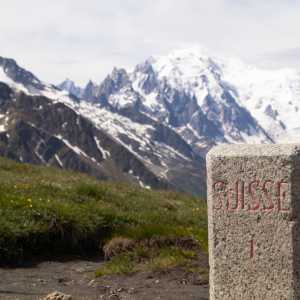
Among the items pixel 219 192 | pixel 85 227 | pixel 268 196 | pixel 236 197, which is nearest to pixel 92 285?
pixel 85 227

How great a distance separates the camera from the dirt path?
1160 cm

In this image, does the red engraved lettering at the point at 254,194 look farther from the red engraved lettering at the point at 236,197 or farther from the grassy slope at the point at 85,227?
the grassy slope at the point at 85,227

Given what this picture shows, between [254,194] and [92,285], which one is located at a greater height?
[254,194]

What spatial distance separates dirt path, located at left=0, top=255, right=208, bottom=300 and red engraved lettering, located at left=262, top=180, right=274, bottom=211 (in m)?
3.60

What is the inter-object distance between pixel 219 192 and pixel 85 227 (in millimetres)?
7973

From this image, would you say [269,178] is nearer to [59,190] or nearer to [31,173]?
[59,190]

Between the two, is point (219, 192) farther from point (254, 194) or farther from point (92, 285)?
point (92, 285)

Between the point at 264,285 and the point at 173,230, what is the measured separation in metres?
7.87

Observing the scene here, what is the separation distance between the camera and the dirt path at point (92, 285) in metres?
11.6

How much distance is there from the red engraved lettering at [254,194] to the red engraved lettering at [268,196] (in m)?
0.10

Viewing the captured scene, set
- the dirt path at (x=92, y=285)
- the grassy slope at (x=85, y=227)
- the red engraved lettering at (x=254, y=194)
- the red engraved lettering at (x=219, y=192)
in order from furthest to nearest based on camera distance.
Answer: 1. the grassy slope at (x=85, y=227)
2. the dirt path at (x=92, y=285)
3. the red engraved lettering at (x=219, y=192)
4. the red engraved lettering at (x=254, y=194)

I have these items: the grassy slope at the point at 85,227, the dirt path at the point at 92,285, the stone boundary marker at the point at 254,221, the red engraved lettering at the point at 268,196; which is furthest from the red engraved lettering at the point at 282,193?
the grassy slope at the point at 85,227

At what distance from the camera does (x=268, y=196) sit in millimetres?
8422

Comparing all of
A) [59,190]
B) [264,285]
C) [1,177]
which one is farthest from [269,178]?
[1,177]
